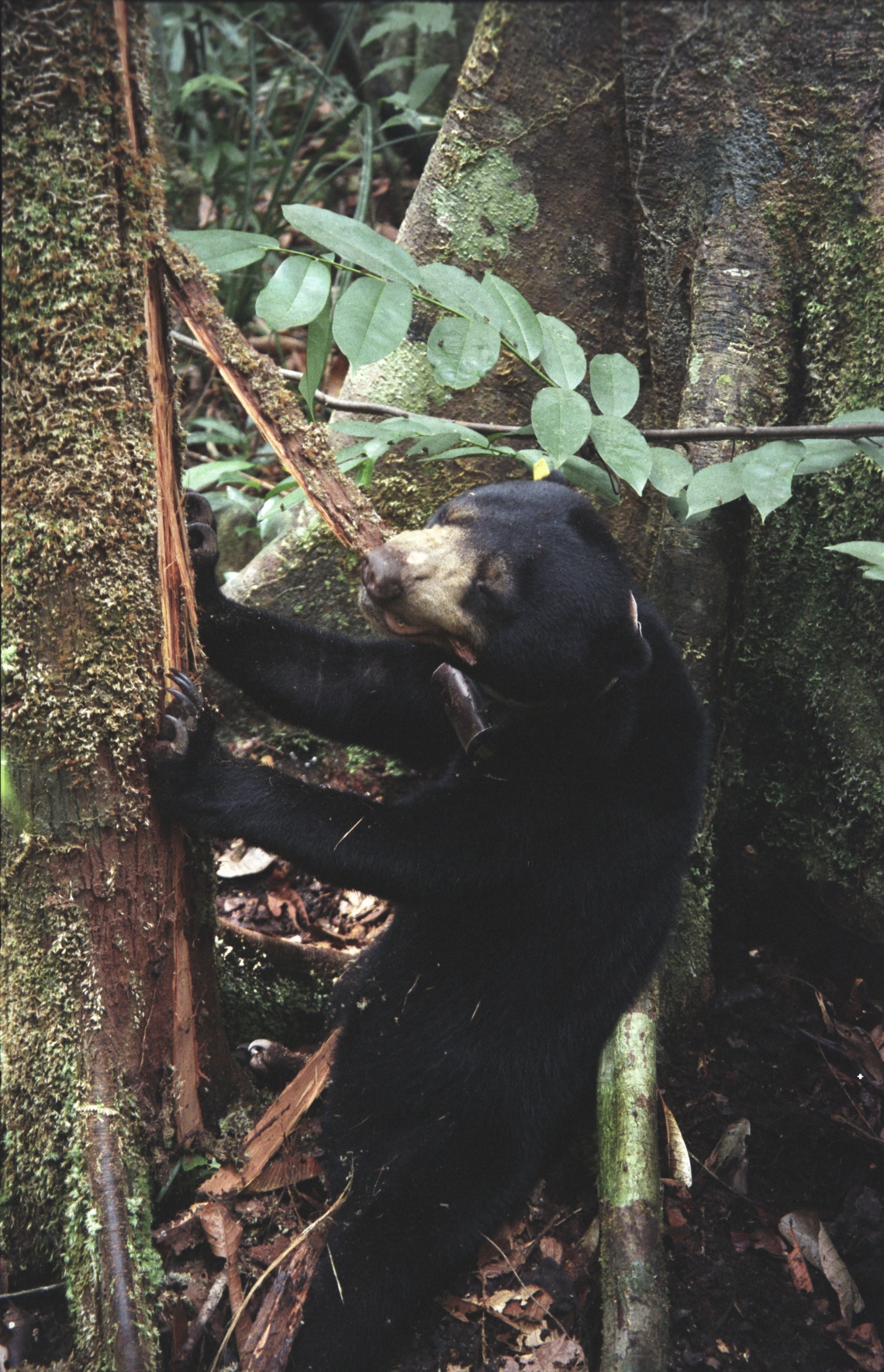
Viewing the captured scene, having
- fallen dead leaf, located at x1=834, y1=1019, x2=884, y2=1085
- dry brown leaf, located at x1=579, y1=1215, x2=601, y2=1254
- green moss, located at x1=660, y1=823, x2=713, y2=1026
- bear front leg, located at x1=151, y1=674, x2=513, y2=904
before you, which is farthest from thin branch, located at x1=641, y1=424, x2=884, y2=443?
dry brown leaf, located at x1=579, y1=1215, x2=601, y2=1254

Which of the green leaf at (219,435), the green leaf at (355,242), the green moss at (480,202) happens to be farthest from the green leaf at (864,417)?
the green leaf at (219,435)

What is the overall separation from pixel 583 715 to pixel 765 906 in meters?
1.64

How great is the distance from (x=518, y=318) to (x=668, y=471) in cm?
65

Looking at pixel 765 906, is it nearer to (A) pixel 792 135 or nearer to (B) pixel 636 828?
(B) pixel 636 828

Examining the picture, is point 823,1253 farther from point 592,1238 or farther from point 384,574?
point 384,574

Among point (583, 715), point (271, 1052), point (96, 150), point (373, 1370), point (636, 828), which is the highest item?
Result: point (96, 150)

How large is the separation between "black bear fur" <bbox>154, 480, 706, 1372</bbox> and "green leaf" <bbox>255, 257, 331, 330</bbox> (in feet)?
2.31

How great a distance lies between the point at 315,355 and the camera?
269cm

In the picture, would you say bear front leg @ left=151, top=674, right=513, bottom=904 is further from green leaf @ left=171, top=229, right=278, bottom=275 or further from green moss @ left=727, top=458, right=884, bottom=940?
green moss @ left=727, top=458, right=884, bottom=940

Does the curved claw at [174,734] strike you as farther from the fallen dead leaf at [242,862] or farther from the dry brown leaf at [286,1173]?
the fallen dead leaf at [242,862]

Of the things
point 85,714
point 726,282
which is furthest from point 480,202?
point 85,714

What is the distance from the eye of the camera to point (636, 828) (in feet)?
9.52

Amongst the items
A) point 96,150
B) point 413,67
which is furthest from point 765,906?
point 413,67

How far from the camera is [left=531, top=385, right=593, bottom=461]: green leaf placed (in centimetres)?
254
